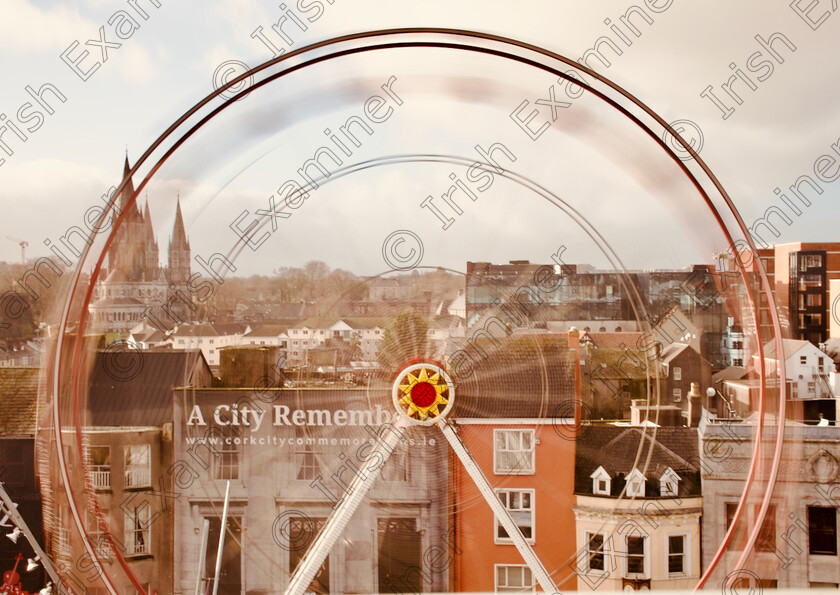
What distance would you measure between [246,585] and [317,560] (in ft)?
1.61

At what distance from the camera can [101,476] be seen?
8.34 feet

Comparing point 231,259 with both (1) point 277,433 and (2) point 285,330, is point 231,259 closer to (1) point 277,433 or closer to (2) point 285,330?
(2) point 285,330

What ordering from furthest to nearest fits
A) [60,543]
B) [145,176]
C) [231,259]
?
[60,543], [231,259], [145,176]

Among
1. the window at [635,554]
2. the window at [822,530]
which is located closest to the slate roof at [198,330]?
the window at [635,554]

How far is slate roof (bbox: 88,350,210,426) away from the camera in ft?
8.04

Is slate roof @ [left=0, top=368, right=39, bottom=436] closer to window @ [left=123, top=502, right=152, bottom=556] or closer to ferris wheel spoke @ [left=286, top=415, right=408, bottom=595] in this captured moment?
window @ [left=123, top=502, right=152, bottom=556]

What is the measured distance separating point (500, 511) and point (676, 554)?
82cm

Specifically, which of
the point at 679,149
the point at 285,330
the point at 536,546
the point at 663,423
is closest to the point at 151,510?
the point at 285,330

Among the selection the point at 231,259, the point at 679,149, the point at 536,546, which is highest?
the point at 679,149

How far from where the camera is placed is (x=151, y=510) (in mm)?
2590

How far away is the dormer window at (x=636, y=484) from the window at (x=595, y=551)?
0.69 ft

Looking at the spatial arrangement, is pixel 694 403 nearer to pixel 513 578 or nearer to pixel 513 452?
pixel 513 452

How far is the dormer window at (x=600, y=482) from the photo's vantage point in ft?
8.28

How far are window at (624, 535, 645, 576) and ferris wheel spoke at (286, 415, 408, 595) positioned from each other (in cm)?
104
